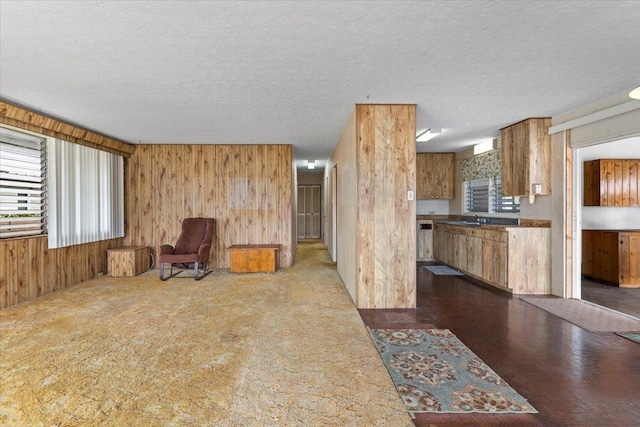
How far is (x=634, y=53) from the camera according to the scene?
2479 mm

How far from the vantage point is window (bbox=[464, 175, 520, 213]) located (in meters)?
5.63

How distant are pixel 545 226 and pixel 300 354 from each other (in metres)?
3.92

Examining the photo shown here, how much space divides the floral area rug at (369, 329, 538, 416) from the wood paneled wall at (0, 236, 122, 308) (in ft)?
14.4

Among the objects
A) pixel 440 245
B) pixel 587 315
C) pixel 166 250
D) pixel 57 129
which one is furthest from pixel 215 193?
pixel 587 315

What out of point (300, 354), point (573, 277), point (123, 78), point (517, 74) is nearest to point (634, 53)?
point (517, 74)

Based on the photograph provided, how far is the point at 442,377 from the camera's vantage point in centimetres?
218

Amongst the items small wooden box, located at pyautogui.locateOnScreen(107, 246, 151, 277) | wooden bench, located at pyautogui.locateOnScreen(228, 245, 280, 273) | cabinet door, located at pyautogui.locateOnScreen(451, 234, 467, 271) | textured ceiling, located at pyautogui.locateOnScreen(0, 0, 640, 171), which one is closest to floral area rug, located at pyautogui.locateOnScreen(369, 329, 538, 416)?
textured ceiling, located at pyautogui.locateOnScreen(0, 0, 640, 171)

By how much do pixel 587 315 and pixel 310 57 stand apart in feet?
12.9

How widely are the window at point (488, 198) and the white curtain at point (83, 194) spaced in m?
6.93

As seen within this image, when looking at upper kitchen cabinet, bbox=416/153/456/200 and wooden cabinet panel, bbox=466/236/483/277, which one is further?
upper kitchen cabinet, bbox=416/153/456/200

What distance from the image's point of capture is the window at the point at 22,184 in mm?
3859

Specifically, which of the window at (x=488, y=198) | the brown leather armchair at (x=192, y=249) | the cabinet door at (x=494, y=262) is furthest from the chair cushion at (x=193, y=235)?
the window at (x=488, y=198)

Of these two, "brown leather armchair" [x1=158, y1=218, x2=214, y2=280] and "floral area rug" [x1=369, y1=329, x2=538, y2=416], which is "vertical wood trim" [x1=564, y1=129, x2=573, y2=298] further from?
"brown leather armchair" [x1=158, y1=218, x2=214, y2=280]

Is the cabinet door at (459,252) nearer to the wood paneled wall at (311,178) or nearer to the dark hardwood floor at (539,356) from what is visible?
the dark hardwood floor at (539,356)
